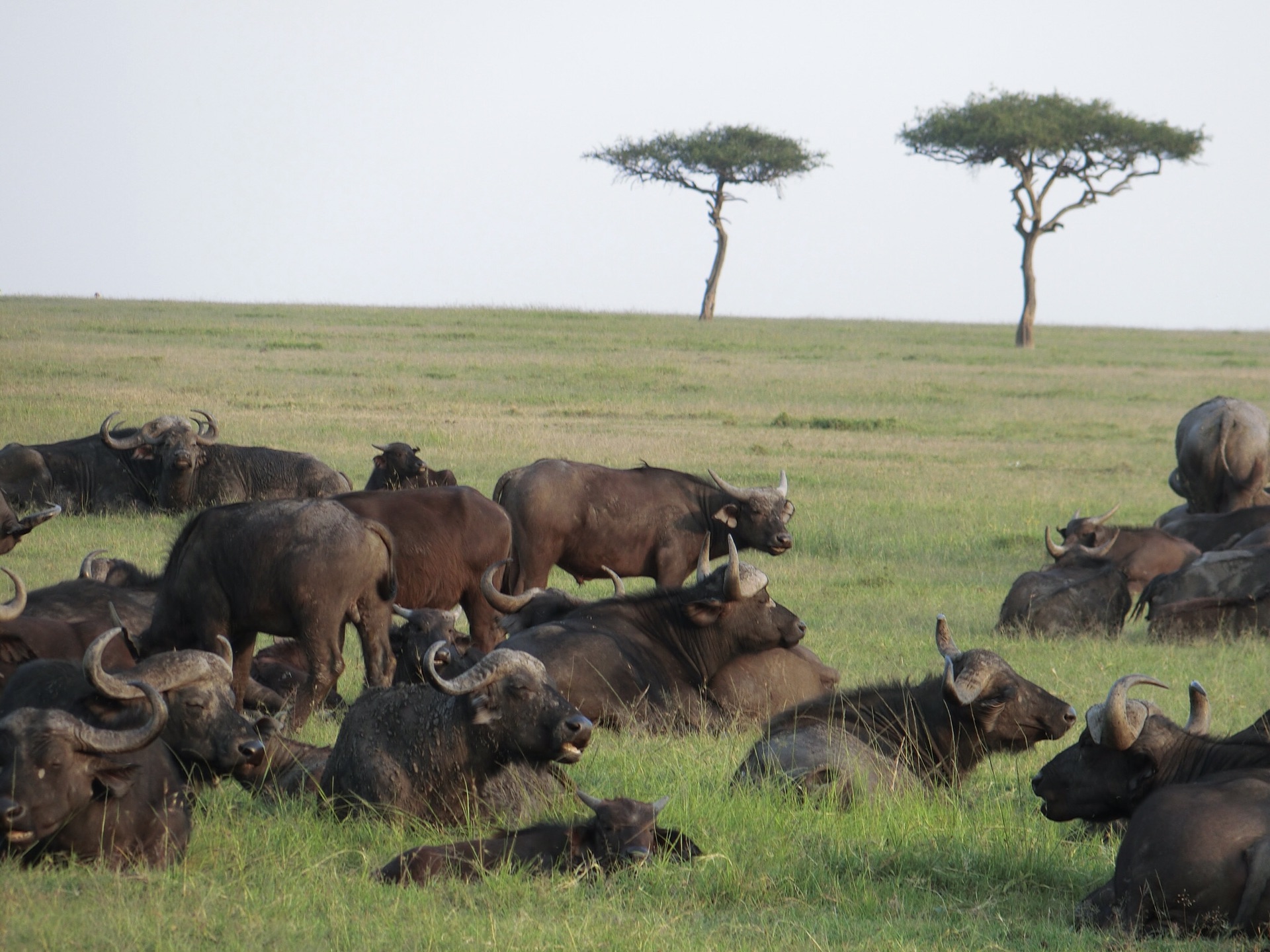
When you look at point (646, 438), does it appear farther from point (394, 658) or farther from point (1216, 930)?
point (1216, 930)

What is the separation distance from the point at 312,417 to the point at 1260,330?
5544 centimetres

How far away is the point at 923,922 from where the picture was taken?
201 inches

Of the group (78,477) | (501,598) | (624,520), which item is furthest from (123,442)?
(501,598)

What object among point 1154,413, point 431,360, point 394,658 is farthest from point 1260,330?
point 394,658

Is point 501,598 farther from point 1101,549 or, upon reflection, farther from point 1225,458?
point 1225,458

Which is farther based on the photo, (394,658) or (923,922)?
(394,658)

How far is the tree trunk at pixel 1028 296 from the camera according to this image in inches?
2003

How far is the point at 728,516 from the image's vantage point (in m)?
12.9

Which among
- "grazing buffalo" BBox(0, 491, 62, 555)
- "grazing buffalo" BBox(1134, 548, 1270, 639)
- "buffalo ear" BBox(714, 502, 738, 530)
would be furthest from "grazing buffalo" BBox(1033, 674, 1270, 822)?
"grazing buffalo" BBox(0, 491, 62, 555)

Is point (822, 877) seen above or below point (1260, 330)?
below

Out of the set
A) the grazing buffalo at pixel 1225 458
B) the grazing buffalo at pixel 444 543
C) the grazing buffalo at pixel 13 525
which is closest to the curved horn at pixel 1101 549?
the grazing buffalo at pixel 1225 458

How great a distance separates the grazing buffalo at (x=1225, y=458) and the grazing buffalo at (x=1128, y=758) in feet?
40.6

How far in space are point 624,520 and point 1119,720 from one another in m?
7.51

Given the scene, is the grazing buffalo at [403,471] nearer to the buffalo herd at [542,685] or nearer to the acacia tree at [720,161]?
the buffalo herd at [542,685]
